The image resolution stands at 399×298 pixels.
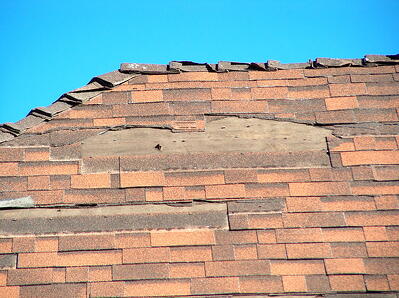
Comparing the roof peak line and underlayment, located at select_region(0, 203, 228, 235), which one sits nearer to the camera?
underlayment, located at select_region(0, 203, 228, 235)

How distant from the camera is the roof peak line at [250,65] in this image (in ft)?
21.3

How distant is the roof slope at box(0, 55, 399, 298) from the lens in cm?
530

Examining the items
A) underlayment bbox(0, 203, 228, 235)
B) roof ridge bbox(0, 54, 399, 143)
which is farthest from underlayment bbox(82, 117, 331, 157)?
underlayment bbox(0, 203, 228, 235)

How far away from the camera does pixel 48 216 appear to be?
559cm

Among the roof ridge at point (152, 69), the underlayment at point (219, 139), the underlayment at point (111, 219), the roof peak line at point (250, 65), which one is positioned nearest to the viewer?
the underlayment at point (111, 219)

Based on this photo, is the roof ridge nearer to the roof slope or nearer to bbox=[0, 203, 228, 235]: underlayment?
the roof slope

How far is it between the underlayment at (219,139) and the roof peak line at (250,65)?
677 mm


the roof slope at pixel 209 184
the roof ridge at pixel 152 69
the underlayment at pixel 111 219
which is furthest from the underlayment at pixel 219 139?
the underlayment at pixel 111 219

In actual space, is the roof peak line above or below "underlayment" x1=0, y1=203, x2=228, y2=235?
above

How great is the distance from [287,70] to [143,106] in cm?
163

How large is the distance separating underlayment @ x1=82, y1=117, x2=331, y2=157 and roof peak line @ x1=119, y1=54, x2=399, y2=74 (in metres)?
0.68

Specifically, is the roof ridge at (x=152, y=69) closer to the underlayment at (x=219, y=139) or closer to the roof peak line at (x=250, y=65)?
the roof peak line at (x=250, y=65)

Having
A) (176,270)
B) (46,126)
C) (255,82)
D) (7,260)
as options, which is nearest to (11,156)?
(46,126)

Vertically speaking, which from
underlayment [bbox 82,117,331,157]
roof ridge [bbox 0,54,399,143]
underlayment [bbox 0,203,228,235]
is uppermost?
roof ridge [bbox 0,54,399,143]
